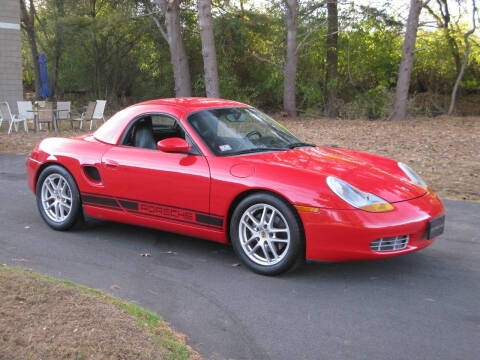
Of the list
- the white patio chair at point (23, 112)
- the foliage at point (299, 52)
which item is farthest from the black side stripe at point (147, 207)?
the foliage at point (299, 52)

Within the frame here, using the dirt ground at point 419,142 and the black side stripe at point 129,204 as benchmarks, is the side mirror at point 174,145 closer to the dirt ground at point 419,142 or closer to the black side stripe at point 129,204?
the black side stripe at point 129,204

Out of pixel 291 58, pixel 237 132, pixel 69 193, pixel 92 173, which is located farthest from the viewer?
pixel 291 58

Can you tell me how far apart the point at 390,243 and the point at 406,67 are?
14776 mm

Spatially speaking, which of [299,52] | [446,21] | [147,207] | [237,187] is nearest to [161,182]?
[147,207]

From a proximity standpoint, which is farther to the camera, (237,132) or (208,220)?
(237,132)

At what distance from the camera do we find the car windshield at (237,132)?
5172 mm

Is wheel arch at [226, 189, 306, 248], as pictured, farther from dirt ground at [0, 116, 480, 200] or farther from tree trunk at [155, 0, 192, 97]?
tree trunk at [155, 0, 192, 97]

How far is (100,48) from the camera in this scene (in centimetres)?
2945

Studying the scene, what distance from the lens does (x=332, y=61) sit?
23047 mm

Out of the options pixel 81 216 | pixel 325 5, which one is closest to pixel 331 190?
pixel 81 216

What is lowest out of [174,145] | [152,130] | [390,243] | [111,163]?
[390,243]

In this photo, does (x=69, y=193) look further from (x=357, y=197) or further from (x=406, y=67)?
(x=406, y=67)

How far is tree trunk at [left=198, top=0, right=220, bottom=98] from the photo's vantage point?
16.6m

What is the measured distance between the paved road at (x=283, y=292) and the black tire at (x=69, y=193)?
0.37ft
